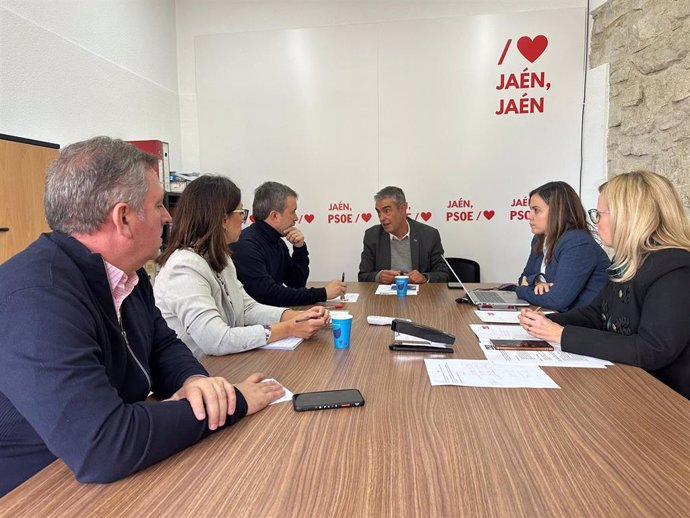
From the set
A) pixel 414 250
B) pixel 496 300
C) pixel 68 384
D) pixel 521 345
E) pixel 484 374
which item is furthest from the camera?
pixel 414 250

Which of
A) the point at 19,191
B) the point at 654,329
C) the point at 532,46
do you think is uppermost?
the point at 532,46

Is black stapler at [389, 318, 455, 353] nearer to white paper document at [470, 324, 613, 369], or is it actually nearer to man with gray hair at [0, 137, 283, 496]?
white paper document at [470, 324, 613, 369]

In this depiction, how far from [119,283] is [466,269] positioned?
317 centimetres

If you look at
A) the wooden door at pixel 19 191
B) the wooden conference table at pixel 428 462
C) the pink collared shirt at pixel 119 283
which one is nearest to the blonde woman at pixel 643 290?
the wooden conference table at pixel 428 462

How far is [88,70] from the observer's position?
333cm

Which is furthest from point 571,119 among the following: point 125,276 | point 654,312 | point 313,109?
point 125,276

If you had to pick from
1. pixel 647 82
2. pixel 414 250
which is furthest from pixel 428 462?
pixel 647 82

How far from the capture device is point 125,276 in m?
1.08

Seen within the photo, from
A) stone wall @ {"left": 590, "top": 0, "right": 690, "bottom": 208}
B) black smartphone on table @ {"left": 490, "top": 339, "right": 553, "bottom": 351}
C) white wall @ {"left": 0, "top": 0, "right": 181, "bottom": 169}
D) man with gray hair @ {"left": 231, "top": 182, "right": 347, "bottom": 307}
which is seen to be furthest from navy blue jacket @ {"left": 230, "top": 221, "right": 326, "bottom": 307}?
stone wall @ {"left": 590, "top": 0, "right": 690, "bottom": 208}

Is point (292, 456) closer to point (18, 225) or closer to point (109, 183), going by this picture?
point (109, 183)

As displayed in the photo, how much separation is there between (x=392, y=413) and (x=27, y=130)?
2830 mm

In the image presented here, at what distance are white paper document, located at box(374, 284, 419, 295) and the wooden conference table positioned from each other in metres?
1.42

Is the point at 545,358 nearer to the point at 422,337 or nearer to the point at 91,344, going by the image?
the point at 422,337

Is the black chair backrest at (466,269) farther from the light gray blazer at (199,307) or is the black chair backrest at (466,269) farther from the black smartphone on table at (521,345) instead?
the light gray blazer at (199,307)
